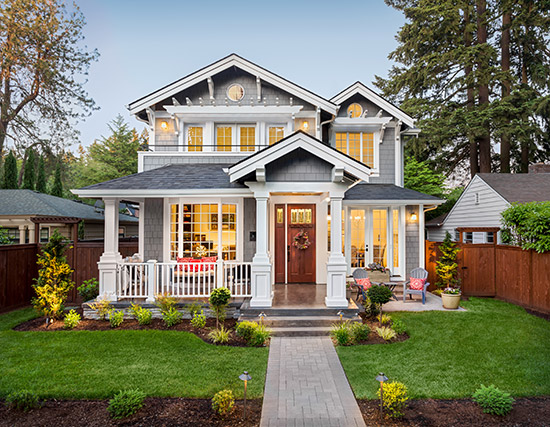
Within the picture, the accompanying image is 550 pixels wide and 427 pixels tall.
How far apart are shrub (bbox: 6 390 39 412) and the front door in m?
6.83

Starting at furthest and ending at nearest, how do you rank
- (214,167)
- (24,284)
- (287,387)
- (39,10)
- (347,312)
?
(39,10), (214,167), (24,284), (347,312), (287,387)

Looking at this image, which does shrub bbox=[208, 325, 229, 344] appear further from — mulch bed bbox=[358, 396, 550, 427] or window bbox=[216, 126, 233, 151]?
window bbox=[216, 126, 233, 151]

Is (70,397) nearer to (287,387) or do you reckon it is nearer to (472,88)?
(287,387)

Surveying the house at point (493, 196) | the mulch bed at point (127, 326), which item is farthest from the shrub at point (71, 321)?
the house at point (493, 196)

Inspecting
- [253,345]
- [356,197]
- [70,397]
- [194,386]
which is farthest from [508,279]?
[70,397]

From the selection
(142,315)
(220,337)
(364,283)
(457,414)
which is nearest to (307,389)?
(457,414)

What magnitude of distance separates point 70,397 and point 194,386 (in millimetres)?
1624

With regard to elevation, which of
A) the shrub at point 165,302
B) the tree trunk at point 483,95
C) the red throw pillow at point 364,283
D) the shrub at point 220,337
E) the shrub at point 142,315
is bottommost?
the shrub at point 220,337

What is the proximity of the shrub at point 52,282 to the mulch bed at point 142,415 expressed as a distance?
364 centimetres

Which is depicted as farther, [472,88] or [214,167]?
[472,88]

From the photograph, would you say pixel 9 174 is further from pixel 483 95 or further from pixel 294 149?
pixel 483 95

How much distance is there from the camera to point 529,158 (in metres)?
19.6

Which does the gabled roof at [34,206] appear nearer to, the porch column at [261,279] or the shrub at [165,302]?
the shrub at [165,302]

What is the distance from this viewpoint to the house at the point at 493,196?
38.5 feet
